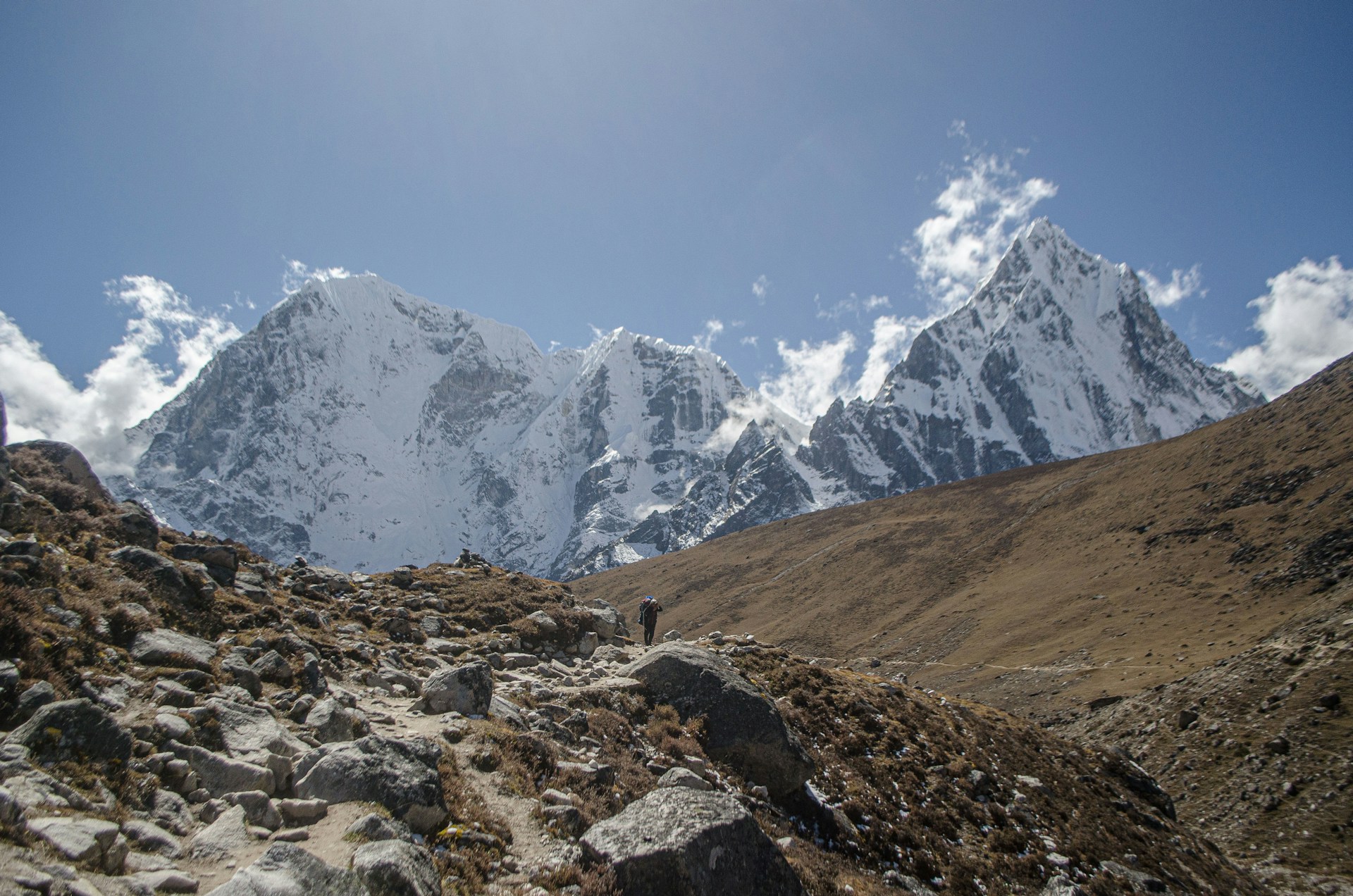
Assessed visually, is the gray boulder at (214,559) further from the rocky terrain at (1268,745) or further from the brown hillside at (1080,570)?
the brown hillside at (1080,570)

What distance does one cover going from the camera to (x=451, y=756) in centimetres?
981

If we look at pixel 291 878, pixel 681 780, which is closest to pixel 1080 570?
pixel 681 780

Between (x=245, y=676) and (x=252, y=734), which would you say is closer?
(x=252, y=734)

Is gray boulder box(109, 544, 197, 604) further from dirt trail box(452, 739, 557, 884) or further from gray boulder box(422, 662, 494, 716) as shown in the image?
dirt trail box(452, 739, 557, 884)

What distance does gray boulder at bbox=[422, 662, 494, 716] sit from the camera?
1185 centimetres

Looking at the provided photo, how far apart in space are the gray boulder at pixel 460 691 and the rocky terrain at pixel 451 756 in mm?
65

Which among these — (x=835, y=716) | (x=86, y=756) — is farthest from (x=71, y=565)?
(x=835, y=716)

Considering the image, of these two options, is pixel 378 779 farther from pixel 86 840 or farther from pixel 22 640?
pixel 22 640

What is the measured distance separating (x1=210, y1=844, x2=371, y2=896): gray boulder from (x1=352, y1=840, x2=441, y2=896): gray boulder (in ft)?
0.52

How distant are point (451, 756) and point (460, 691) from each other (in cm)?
225

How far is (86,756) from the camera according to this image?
658 cm

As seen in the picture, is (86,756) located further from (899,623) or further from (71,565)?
(899,623)

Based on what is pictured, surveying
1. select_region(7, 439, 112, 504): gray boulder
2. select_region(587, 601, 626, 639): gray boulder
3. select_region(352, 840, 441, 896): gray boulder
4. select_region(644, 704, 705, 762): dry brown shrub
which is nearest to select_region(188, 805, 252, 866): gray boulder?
select_region(352, 840, 441, 896): gray boulder

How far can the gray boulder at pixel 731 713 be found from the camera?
45.0 feet
